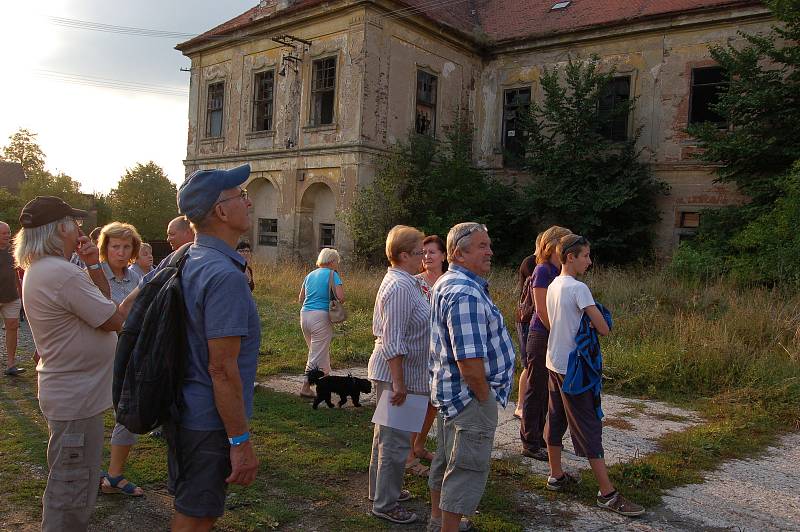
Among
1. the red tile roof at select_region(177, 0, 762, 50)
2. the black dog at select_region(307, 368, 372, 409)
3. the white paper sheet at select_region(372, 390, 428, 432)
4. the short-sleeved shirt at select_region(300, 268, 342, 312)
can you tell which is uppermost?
the red tile roof at select_region(177, 0, 762, 50)

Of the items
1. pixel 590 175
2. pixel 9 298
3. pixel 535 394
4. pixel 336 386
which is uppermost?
pixel 590 175

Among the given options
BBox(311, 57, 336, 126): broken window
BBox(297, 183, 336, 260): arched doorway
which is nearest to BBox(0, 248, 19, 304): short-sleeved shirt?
BBox(297, 183, 336, 260): arched doorway

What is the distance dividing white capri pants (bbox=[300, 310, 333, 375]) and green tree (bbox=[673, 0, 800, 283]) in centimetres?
1125

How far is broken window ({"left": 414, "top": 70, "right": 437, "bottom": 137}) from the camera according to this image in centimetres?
2186

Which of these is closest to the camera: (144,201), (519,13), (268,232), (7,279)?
(7,279)

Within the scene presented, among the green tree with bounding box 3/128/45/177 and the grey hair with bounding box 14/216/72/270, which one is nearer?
the grey hair with bounding box 14/216/72/270

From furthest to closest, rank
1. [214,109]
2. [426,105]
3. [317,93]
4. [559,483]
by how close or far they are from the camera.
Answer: [214,109] → [426,105] → [317,93] → [559,483]

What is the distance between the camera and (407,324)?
4.02m

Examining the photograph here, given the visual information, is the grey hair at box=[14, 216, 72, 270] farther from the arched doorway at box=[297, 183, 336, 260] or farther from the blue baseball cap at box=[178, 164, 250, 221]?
the arched doorway at box=[297, 183, 336, 260]

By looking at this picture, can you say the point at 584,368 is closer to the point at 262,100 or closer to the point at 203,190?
the point at 203,190

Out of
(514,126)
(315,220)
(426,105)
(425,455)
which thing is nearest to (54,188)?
(315,220)

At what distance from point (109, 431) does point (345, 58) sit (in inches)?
676

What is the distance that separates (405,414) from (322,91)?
1910 cm

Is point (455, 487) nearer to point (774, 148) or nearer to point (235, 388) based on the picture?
point (235, 388)
